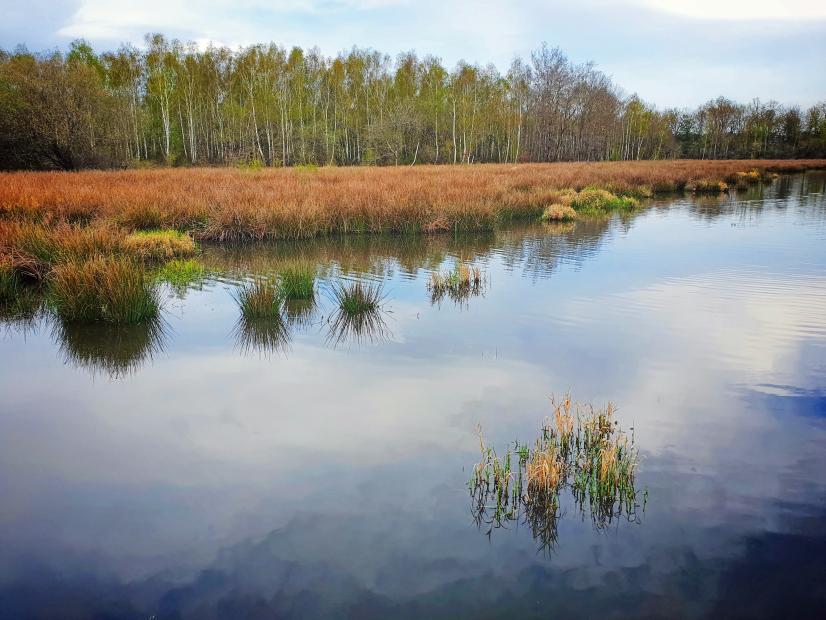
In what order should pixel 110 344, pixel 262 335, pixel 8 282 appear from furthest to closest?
pixel 8 282 → pixel 262 335 → pixel 110 344

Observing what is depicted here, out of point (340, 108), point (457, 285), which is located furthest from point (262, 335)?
point (340, 108)

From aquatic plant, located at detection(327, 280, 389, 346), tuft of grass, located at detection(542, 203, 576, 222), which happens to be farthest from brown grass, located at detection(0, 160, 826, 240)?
aquatic plant, located at detection(327, 280, 389, 346)

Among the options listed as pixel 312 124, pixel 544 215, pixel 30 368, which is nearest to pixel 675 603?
pixel 30 368

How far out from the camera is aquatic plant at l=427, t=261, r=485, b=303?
9.32m

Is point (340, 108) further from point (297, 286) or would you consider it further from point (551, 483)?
point (551, 483)

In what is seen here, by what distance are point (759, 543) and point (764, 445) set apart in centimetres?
129

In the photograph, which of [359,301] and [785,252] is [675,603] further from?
[785,252]

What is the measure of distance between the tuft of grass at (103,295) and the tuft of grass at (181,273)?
6.52 ft

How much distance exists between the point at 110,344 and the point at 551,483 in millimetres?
5598

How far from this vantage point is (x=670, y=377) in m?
5.79

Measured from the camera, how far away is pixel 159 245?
11953mm

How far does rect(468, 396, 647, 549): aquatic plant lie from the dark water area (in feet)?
0.29

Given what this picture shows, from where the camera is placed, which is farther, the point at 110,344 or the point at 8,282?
the point at 8,282

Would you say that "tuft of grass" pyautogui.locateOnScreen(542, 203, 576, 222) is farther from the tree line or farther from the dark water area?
the tree line
